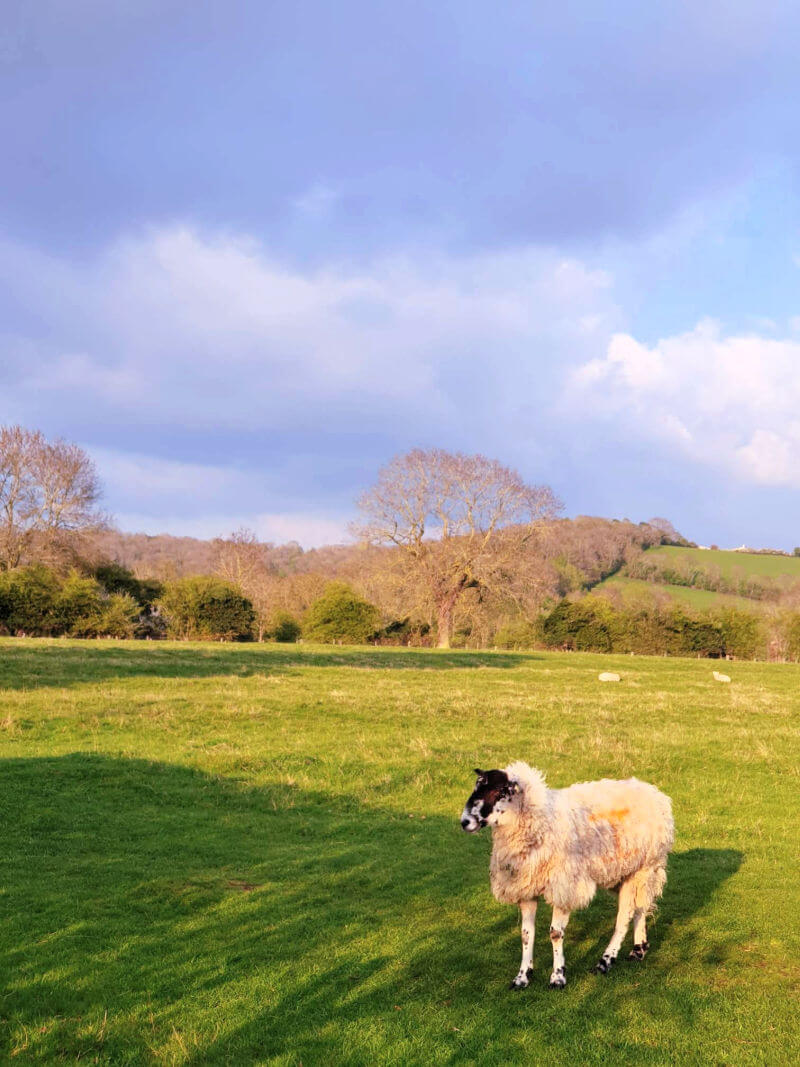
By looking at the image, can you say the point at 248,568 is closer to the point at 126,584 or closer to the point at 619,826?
the point at 126,584

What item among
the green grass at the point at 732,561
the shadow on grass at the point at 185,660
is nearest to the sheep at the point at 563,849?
the shadow on grass at the point at 185,660

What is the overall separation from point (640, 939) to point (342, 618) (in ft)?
190

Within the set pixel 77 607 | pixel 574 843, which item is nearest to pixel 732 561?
pixel 77 607

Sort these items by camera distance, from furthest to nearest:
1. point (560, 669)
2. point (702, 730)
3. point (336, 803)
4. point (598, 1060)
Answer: point (560, 669) < point (702, 730) < point (336, 803) < point (598, 1060)

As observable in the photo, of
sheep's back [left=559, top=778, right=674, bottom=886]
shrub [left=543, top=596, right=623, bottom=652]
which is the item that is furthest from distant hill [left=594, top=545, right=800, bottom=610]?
sheep's back [left=559, top=778, right=674, bottom=886]

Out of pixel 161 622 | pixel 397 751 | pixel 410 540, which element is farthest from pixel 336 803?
pixel 161 622

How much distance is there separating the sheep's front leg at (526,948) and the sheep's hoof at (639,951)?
1.40 meters

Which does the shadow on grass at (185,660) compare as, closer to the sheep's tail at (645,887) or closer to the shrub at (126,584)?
the shrub at (126,584)

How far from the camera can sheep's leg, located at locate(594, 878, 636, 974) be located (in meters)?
7.86

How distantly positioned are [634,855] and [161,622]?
5954 cm

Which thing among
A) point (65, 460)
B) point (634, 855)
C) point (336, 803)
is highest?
point (65, 460)

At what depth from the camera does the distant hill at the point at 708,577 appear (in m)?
97.4

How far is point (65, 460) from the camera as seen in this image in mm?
59969

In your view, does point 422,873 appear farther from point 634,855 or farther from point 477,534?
point 477,534
